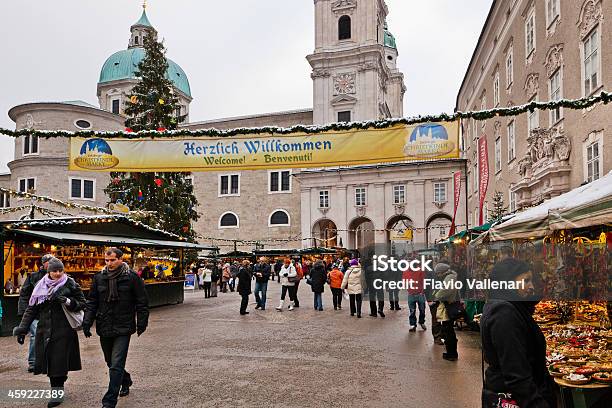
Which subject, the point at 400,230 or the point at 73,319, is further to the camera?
the point at 400,230

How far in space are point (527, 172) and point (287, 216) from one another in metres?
39.1

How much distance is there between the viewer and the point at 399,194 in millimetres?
50688

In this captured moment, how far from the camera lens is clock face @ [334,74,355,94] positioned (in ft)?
182

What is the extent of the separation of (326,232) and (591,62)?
38.5 m

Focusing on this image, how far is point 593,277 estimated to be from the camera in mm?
9258

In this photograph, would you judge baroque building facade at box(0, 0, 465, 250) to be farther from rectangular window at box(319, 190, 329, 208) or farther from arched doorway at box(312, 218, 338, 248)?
rectangular window at box(319, 190, 329, 208)

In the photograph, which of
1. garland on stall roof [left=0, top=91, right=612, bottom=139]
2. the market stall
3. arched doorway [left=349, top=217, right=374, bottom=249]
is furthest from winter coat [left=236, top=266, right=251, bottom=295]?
arched doorway [left=349, top=217, right=374, bottom=249]

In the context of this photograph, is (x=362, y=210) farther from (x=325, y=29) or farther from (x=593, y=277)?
(x=593, y=277)

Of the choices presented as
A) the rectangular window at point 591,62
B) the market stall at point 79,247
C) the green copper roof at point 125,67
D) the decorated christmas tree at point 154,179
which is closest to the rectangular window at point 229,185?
the green copper roof at point 125,67

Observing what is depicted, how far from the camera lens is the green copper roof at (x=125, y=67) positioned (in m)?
69.2

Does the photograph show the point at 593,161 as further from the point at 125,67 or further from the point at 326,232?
the point at 125,67

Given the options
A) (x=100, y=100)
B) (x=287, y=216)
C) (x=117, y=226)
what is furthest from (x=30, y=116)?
(x=117, y=226)

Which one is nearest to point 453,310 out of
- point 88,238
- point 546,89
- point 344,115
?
point 88,238

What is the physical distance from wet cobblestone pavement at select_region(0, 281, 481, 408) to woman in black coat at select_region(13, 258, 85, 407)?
1.78 ft
